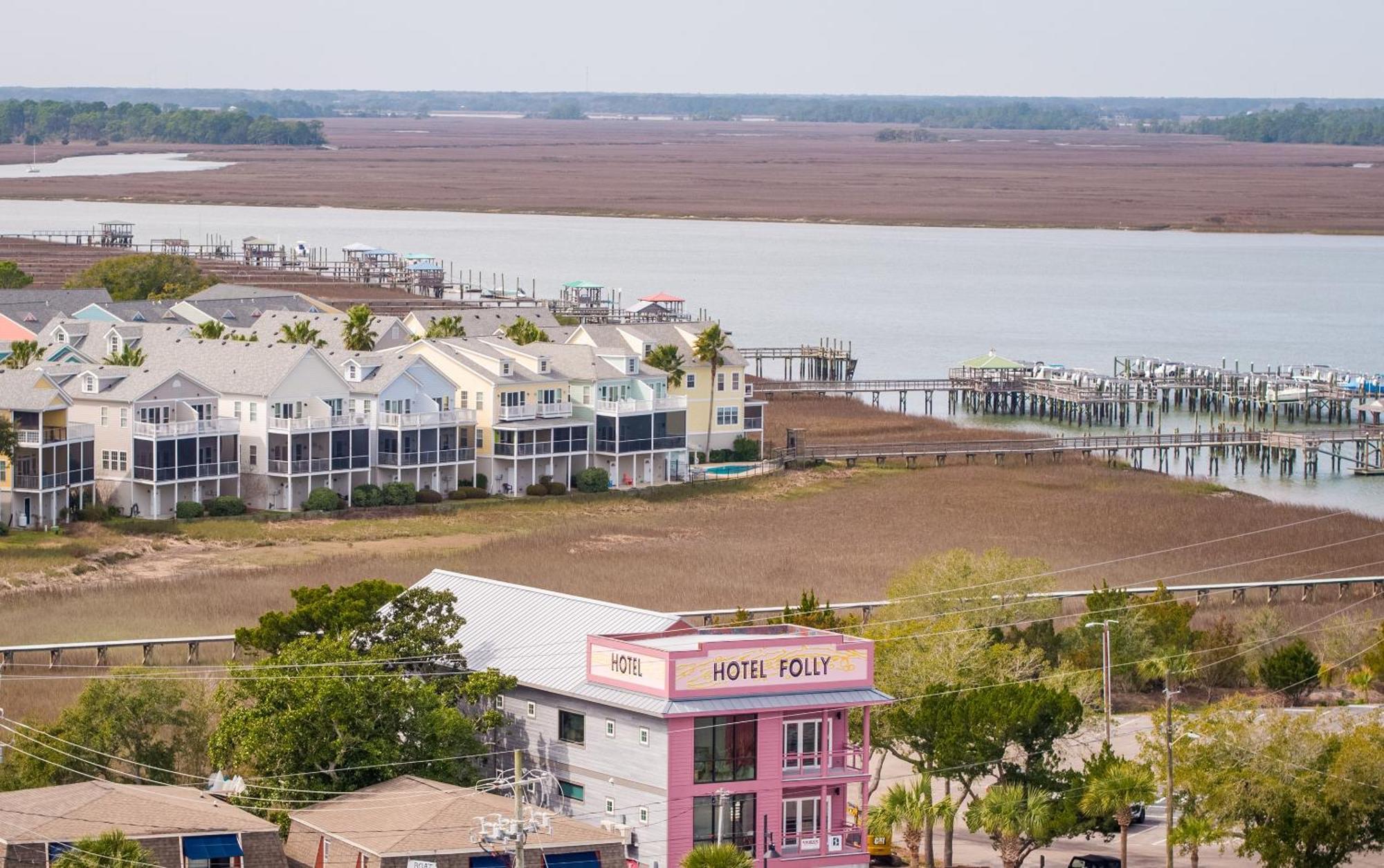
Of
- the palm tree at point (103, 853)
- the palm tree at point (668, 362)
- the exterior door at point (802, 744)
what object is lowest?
the palm tree at point (103, 853)

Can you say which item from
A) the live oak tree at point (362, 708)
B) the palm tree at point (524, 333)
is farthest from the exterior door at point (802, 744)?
the palm tree at point (524, 333)

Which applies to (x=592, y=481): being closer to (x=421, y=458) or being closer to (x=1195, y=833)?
(x=421, y=458)

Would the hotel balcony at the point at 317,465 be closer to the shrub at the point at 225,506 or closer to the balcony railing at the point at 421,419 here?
the balcony railing at the point at 421,419

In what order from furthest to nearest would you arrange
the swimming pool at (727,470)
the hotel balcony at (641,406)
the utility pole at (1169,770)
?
1. the swimming pool at (727,470)
2. the hotel balcony at (641,406)
3. the utility pole at (1169,770)

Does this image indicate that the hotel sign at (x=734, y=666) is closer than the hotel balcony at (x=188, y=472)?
Yes

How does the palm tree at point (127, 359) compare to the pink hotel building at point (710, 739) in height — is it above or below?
above

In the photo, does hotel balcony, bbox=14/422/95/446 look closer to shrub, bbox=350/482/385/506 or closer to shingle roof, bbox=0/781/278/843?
shrub, bbox=350/482/385/506

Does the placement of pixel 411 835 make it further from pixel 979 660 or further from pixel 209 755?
pixel 979 660
